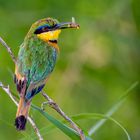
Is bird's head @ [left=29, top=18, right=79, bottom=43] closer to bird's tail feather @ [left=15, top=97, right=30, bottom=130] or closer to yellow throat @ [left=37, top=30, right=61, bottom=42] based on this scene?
yellow throat @ [left=37, top=30, right=61, bottom=42]

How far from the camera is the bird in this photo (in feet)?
10.3

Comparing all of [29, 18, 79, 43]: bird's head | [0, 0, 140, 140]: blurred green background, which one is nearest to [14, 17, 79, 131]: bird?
[29, 18, 79, 43]: bird's head

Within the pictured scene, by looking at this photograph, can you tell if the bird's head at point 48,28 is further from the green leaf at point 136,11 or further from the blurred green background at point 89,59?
the green leaf at point 136,11

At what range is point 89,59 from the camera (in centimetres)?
506

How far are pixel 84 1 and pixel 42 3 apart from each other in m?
0.33

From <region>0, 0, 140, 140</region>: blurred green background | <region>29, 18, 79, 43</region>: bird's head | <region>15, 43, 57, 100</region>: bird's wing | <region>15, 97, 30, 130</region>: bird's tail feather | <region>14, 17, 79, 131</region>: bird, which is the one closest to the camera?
<region>15, 97, 30, 130</region>: bird's tail feather

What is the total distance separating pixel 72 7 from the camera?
505 centimetres

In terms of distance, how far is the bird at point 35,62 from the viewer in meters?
3.13

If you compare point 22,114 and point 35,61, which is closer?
point 22,114

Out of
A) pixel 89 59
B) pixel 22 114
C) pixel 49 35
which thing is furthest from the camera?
pixel 89 59

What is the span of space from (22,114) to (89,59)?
2054 millimetres

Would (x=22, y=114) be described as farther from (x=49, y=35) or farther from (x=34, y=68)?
(x=49, y=35)

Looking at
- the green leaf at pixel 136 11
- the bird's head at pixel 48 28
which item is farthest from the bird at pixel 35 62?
the green leaf at pixel 136 11

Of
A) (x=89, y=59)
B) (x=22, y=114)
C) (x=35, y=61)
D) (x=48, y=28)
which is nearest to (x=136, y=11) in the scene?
(x=89, y=59)
